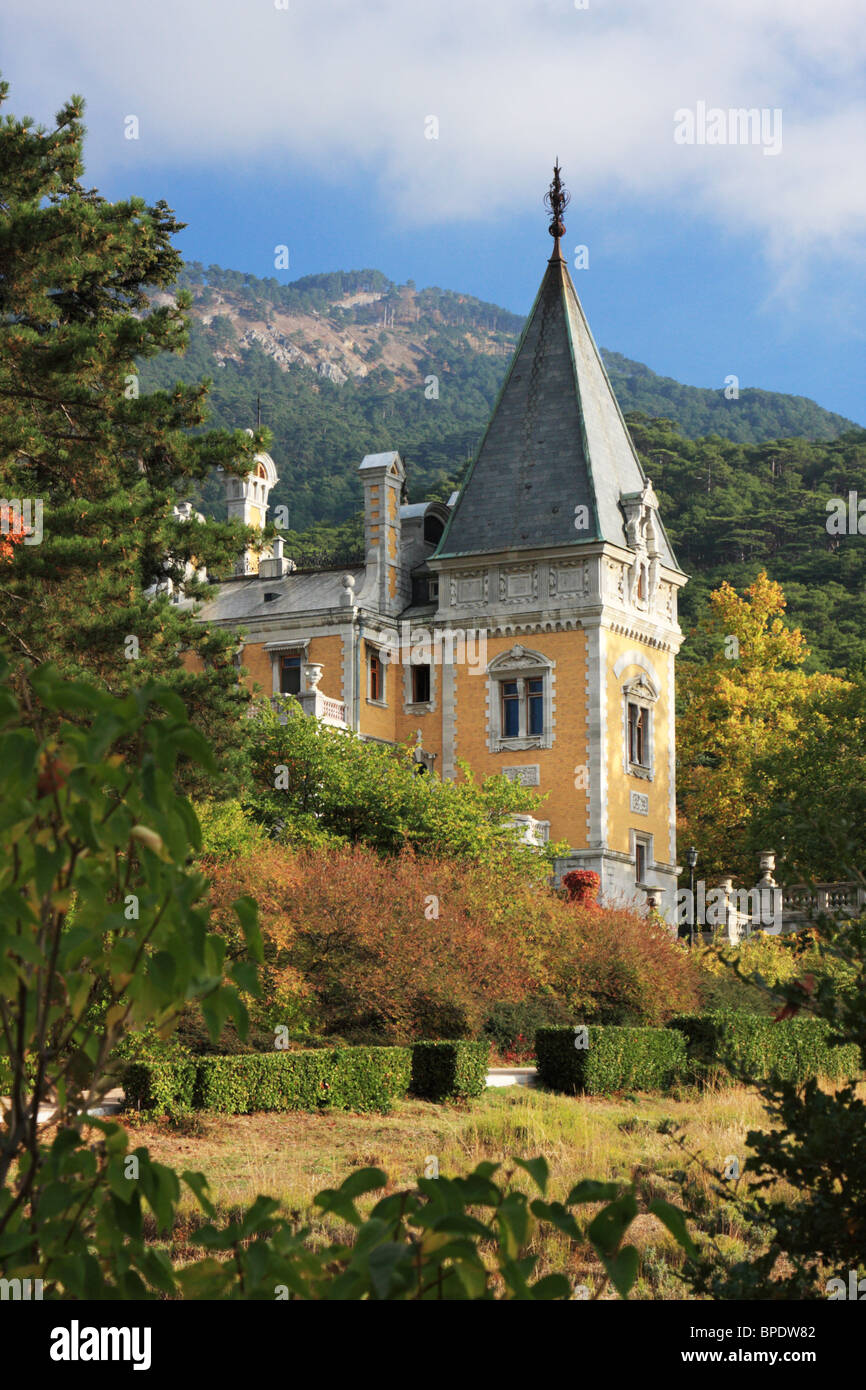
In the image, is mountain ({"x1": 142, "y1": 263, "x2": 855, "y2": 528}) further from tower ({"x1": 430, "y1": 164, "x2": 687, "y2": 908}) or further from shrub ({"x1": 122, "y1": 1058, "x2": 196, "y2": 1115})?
shrub ({"x1": 122, "y1": 1058, "x2": 196, "y2": 1115})

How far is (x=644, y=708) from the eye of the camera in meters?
41.3

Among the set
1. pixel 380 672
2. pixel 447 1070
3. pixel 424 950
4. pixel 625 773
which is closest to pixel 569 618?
pixel 625 773

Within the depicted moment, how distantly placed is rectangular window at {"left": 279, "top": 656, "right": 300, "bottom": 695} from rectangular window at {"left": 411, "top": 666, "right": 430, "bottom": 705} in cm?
320

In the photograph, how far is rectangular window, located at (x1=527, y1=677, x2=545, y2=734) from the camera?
3975 centimetres

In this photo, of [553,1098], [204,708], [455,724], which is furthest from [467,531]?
[553,1098]

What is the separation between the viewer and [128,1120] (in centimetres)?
1586

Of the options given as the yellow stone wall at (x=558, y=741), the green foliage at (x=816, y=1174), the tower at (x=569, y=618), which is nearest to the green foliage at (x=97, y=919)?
the green foliage at (x=816, y=1174)

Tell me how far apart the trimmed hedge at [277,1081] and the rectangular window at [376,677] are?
76.2ft

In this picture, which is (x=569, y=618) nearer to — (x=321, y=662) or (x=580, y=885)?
(x=321, y=662)

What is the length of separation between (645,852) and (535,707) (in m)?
4.86

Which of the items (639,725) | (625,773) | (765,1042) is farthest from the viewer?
(639,725)

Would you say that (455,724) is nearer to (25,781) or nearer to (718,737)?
(718,737)
